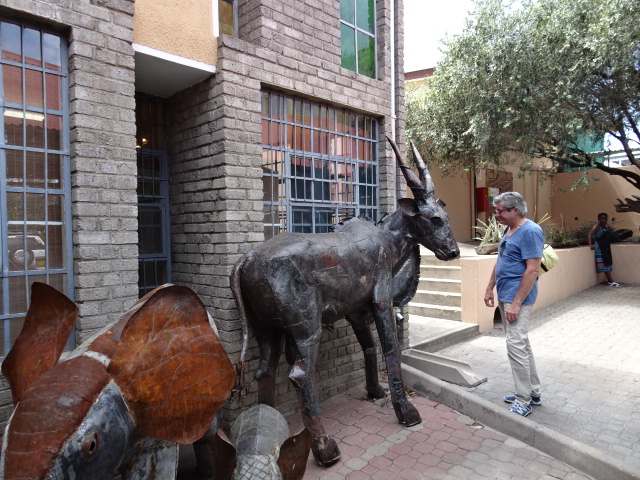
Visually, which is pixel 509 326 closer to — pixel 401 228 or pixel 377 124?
pixel 401 228

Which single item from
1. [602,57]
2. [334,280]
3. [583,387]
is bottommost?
[583,387]

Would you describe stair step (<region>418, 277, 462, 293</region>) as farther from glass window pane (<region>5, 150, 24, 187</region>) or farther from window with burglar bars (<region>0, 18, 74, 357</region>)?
glass window pane (<region>5, 150, 24, 187</region>)

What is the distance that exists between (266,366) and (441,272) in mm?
5860

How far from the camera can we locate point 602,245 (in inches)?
483

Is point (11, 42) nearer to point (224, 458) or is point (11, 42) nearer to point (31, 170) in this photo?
point (31, 170)

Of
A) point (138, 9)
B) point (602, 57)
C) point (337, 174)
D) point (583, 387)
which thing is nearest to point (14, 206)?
point (138, 9)

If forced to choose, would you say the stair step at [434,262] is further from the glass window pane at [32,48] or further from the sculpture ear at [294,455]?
the glass window pane at [32,48]

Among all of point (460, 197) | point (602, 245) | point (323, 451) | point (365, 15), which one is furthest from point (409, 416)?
point (460, 197)

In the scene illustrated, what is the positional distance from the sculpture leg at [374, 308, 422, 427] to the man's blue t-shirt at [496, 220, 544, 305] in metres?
1.29

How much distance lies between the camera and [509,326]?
174 inches

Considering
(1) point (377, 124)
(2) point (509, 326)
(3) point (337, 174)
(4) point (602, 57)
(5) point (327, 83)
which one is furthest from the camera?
(4) point (602, 57)

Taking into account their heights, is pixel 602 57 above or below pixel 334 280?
above

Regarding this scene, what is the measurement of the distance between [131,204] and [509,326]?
364 cm

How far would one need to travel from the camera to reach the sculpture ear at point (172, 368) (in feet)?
5.87
